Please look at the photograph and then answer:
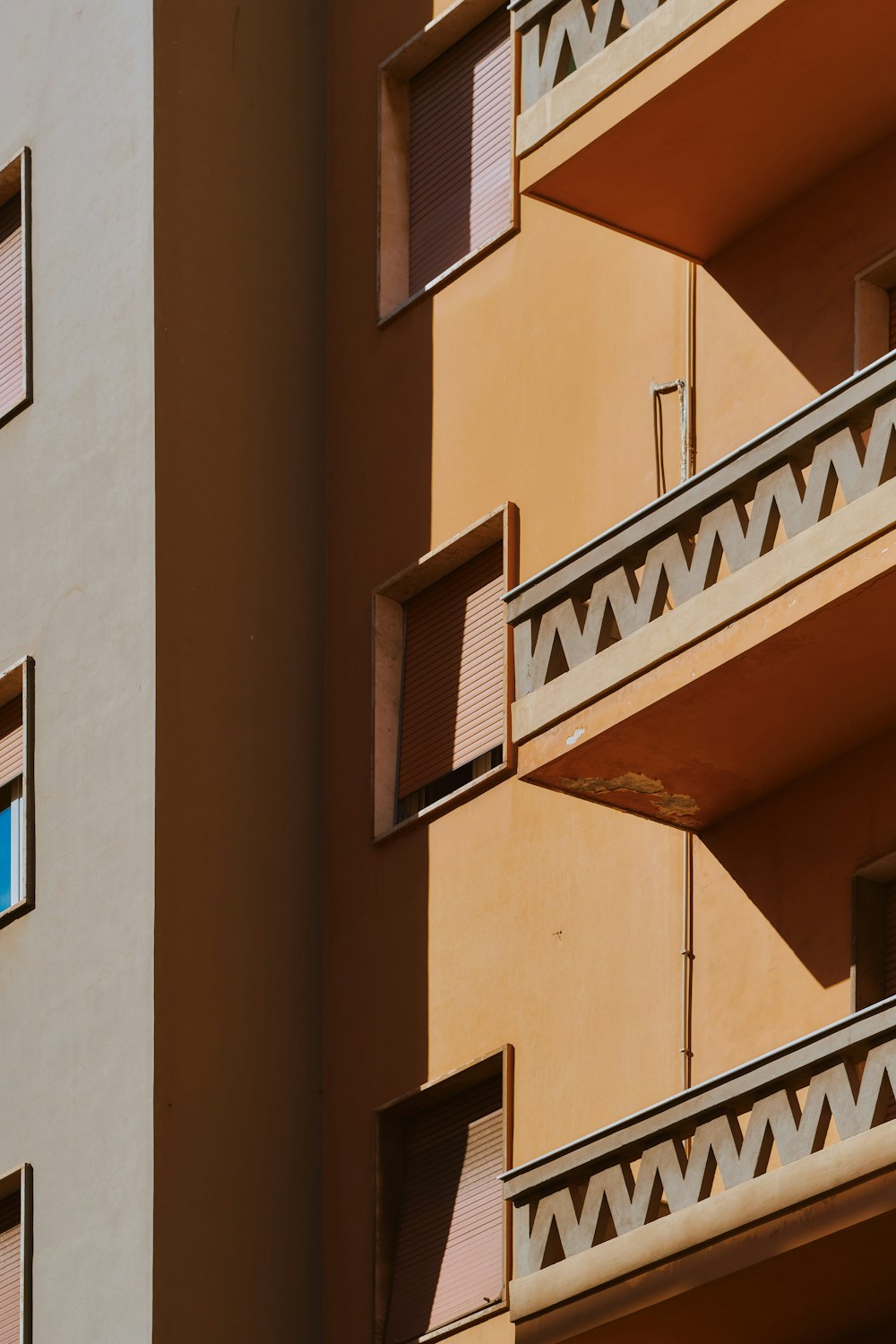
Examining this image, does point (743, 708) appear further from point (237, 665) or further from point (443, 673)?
point (237, 665)

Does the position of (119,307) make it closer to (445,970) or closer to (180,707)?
(180,707)

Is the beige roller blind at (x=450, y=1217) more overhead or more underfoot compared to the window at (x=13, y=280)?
more underfoot

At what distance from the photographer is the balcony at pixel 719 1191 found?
11.5 m

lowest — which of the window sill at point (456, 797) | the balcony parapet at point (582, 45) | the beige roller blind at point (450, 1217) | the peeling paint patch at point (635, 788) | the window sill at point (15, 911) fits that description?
the beige roller blind at point (450, 1217)

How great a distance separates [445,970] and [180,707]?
217 cm

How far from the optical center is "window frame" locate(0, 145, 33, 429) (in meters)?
18.7

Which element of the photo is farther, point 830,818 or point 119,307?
point 119,307

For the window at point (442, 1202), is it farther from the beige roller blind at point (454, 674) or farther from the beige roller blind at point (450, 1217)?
the beige roller blind at point (454, 674)

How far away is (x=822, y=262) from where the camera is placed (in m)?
14.3

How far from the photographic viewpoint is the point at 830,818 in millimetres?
13625

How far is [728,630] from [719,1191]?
7.76 ft

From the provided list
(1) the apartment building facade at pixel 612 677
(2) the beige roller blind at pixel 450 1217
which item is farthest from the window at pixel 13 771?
(2) the beige roller blind at pixel 450 1217

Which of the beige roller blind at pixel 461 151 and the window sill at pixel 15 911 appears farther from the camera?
the beige roller blind at pixel 461 151

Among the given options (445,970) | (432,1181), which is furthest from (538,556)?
(432,1181)
